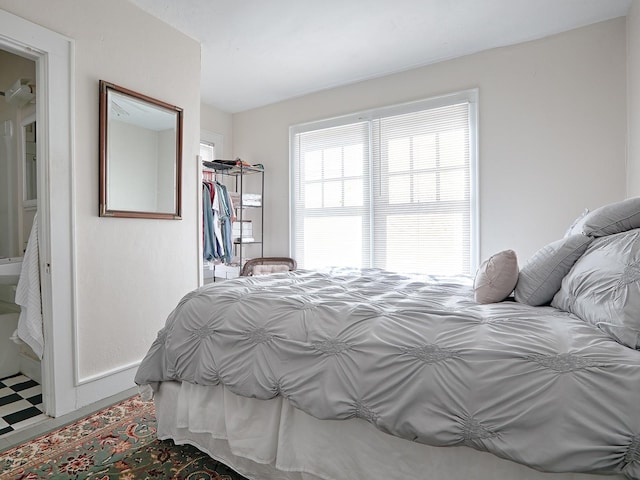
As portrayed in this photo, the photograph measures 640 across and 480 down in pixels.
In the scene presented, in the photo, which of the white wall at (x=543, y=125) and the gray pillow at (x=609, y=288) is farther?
the white wall at (x=543, y=125)

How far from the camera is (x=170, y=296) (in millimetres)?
2877

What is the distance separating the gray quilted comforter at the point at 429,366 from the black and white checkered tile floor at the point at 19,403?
3.17 ft

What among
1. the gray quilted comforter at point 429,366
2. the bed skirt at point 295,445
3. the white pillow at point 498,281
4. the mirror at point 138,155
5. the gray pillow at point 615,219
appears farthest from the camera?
the mirror at point 138,155

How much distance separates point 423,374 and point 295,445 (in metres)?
0.60

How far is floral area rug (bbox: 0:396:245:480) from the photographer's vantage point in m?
1.55

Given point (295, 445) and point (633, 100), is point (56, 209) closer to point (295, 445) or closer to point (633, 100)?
point (295, 445)

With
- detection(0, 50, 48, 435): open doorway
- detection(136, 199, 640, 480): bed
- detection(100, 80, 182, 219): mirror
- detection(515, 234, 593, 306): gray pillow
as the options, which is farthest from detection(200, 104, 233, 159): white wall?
detection(515, 234, 593, 306): gray pillow

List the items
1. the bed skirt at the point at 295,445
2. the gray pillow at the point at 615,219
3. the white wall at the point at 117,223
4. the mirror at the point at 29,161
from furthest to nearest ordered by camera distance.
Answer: the mirror at the point at 29,161 < the white wall at the point at 117,223 < the gray pillow at the point at 615,219 < the bed skirt at the point at 295,445

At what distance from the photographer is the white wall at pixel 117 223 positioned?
224 centimetres

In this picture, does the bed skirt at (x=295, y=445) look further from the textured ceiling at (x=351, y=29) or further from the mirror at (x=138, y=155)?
the textured ceiling at (x=351, y=29)

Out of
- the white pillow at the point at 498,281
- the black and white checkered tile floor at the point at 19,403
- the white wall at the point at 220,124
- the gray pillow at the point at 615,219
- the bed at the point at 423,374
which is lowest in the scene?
the black and white checkered tile floor at the point at 19,403

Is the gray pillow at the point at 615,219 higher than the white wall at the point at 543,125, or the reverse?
the white wall at the point at 543,125

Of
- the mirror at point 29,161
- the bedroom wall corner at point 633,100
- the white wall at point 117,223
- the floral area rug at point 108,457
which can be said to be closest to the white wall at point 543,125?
the bedroom wall corner at point 633,100

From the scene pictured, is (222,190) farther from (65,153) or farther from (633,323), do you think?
(633,323)
